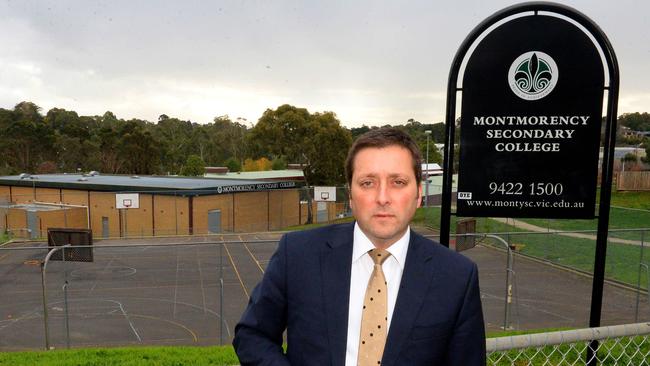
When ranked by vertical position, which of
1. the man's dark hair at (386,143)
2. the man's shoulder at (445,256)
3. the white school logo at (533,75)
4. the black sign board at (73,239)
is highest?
the white school logo at (533,75)

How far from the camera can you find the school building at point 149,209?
2920cm

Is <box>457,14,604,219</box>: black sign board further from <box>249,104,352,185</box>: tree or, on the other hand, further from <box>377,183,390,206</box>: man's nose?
<box>249,104,352,185</box>: tree

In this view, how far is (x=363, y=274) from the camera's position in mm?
1812

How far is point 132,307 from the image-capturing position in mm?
15469

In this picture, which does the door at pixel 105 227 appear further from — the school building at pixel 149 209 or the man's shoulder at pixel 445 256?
the man's shoulder at pixel 445 256

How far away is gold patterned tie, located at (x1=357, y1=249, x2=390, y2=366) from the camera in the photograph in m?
1.72

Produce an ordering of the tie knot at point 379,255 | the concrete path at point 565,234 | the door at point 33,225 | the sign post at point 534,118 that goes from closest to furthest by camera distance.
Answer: the tie knot at point 379,255 → the sign post at point 534,118 → the concrete path at point 565,234 → the door at point 33,225

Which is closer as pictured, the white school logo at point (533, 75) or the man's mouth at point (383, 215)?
the man's mouth at point (383, 215)

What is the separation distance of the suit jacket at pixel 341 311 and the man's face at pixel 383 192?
0.13m

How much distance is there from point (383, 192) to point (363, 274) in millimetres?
325

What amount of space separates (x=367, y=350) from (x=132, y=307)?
15533 mm

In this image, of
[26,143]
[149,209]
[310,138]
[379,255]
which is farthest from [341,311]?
[26,143]

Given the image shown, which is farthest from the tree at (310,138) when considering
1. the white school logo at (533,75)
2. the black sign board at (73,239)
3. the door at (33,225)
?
the white school logo at (533,75)

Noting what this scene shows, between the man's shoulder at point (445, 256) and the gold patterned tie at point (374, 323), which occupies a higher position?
the man's shoulder at point (445, 256)
